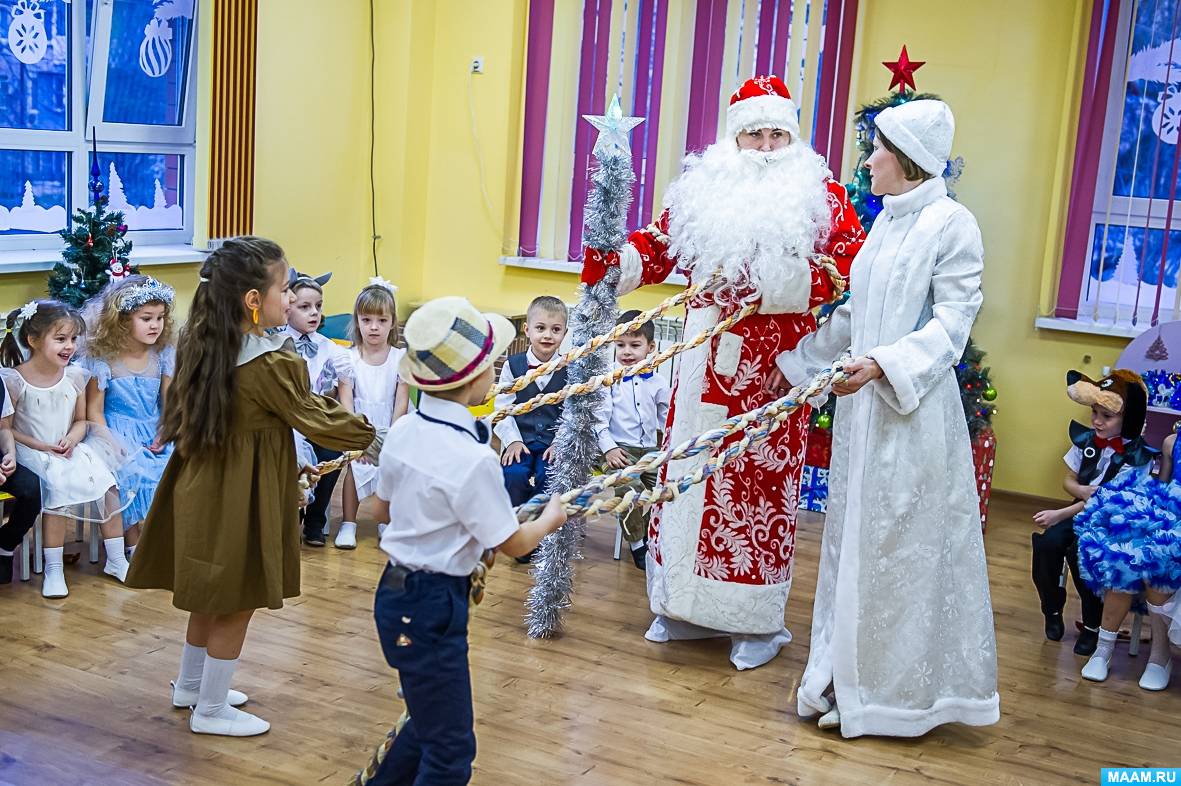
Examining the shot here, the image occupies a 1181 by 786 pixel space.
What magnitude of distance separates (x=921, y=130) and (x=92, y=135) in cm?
397

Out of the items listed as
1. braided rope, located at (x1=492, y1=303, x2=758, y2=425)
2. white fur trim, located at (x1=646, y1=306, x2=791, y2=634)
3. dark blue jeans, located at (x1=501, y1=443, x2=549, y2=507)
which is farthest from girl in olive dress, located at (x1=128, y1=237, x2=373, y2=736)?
dark blue jeans, located at (x1=501, y1=443, x2=549, y2=507)

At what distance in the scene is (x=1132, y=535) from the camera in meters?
3.92

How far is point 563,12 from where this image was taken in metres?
6.71

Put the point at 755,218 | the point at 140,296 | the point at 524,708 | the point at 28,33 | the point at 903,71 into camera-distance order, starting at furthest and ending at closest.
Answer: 1. the point at 903,71
2. the point at 28,33
3. the point at 140,296
4. the point at 755,218
5. the point at 524,708

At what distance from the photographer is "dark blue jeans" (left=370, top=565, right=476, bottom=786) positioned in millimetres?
2402

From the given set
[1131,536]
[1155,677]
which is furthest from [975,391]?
[1155,677]

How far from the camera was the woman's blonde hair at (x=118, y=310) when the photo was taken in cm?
444

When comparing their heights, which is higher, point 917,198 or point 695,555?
point 917,198

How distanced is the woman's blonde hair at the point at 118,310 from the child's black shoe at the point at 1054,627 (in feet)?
10.3

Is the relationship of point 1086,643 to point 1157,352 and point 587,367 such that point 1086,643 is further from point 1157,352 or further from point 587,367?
point 587,367

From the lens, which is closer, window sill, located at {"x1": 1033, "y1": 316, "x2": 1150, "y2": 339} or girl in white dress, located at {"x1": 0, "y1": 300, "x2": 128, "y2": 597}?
girl in white dress, located at {"x1": 0, "y1": 300, "x2": 128, "y2": 597}

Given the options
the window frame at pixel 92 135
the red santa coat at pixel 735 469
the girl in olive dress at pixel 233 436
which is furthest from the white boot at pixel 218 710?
the window frame at pixel 92 135

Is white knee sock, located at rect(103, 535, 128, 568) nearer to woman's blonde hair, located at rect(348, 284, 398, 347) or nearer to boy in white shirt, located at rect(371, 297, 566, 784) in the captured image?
woman's blonde hair, located at rect(348, 284, 398, 347)

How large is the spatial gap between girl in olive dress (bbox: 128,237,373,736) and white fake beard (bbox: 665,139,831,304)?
3.79 ft
